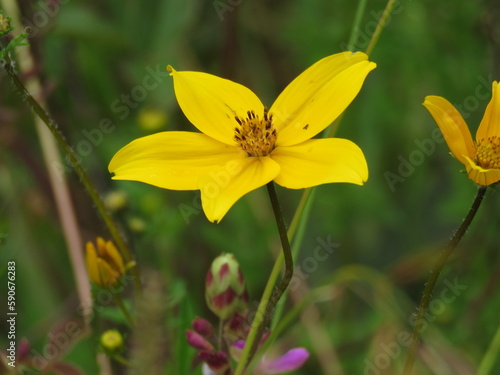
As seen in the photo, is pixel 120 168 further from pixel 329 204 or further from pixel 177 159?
pixel 329 204

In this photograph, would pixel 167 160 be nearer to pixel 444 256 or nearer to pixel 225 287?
pixel 225 287

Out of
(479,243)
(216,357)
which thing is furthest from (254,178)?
(479,243)
